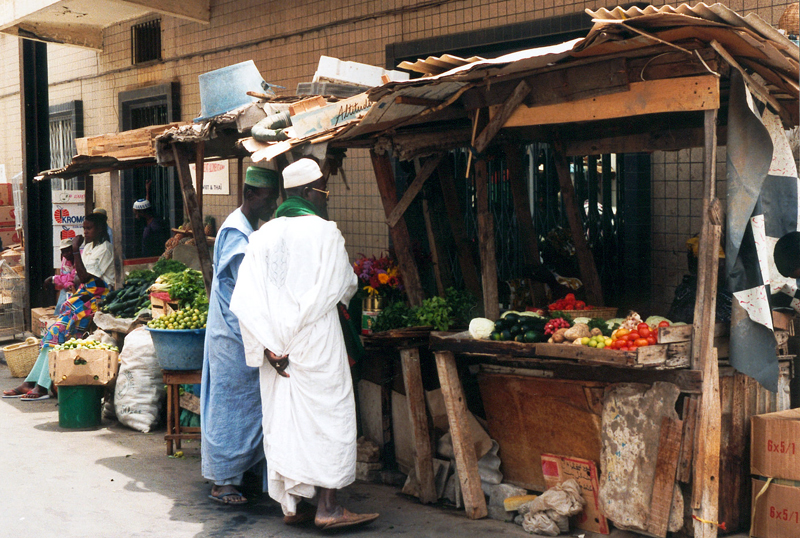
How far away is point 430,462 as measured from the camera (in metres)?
5.21

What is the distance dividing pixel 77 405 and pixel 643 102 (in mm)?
5532

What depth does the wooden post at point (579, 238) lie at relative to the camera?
6090mm

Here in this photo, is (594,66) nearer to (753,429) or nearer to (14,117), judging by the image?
(753,429)

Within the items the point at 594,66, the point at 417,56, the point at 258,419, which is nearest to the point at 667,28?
the point at 594,66

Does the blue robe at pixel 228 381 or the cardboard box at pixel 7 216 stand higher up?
the cardboard box at pixel 7 216

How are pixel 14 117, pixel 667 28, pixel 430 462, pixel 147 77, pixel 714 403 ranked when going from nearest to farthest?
pixel 667 28
pixel 714 403
pixel 430 462
pixel 147 77
pixel 14 117

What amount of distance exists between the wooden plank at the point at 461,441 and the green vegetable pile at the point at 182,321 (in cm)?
232

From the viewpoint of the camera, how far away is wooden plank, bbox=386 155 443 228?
19.2 ft

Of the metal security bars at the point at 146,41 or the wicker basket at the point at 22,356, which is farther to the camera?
the metal security bars at the point at 146,41

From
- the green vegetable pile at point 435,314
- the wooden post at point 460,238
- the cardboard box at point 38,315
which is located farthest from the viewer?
the cardboard box at point 38,315

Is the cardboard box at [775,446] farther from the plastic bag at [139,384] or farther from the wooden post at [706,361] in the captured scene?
the plastic bag at [139,384]

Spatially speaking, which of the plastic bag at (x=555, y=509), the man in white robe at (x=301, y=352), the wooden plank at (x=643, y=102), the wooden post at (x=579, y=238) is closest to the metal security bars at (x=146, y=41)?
the wooden post at (x=579, y=238)

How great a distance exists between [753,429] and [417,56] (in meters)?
4.97

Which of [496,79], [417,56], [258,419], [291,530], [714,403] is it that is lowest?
[291,530]
